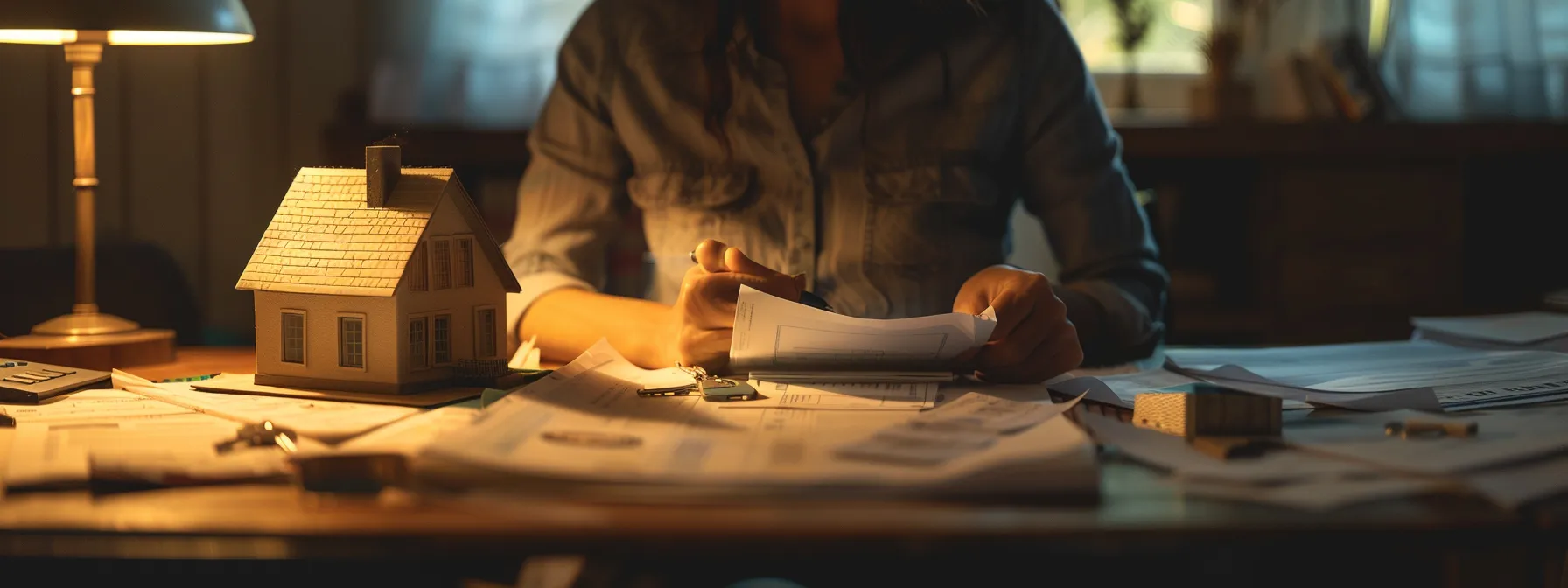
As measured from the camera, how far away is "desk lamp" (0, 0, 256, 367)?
1.03 meters

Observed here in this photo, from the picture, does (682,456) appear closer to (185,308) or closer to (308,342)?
(308,342)

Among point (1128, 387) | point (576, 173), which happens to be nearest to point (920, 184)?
point (576, 173)

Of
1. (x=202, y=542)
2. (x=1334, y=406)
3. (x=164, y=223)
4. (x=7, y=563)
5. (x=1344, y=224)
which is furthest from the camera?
(x=164, y=223)

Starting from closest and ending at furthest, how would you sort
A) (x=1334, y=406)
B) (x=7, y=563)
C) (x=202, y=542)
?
(x=202, y=542)
(x=1334, y=406)
(x=7, y=563)

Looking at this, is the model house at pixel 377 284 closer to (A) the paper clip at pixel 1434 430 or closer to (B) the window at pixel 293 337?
(B) the window at pixel 293 337

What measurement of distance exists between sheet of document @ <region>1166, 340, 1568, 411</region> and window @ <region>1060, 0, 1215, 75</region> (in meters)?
1.72

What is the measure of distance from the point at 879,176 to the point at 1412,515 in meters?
0.89

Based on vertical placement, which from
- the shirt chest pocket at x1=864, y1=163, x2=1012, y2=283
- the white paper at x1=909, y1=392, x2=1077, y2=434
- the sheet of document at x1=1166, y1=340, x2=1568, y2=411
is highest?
the shirt chest pocket at x1=864, y1=163, x2=1012, y2=283

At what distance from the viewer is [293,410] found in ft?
2.54

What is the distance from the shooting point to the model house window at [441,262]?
875mm

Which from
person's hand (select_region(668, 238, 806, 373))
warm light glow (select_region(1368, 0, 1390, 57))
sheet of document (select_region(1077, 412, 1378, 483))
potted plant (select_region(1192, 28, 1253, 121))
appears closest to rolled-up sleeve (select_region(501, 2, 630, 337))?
person's hand (select_region(668, 238, 806, 373))

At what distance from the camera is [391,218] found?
2.85 ft

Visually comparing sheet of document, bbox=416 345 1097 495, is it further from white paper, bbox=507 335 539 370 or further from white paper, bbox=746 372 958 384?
white paper, bbox=507 335 539 370

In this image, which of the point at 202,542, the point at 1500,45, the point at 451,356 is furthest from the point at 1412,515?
the point at 1500,45
